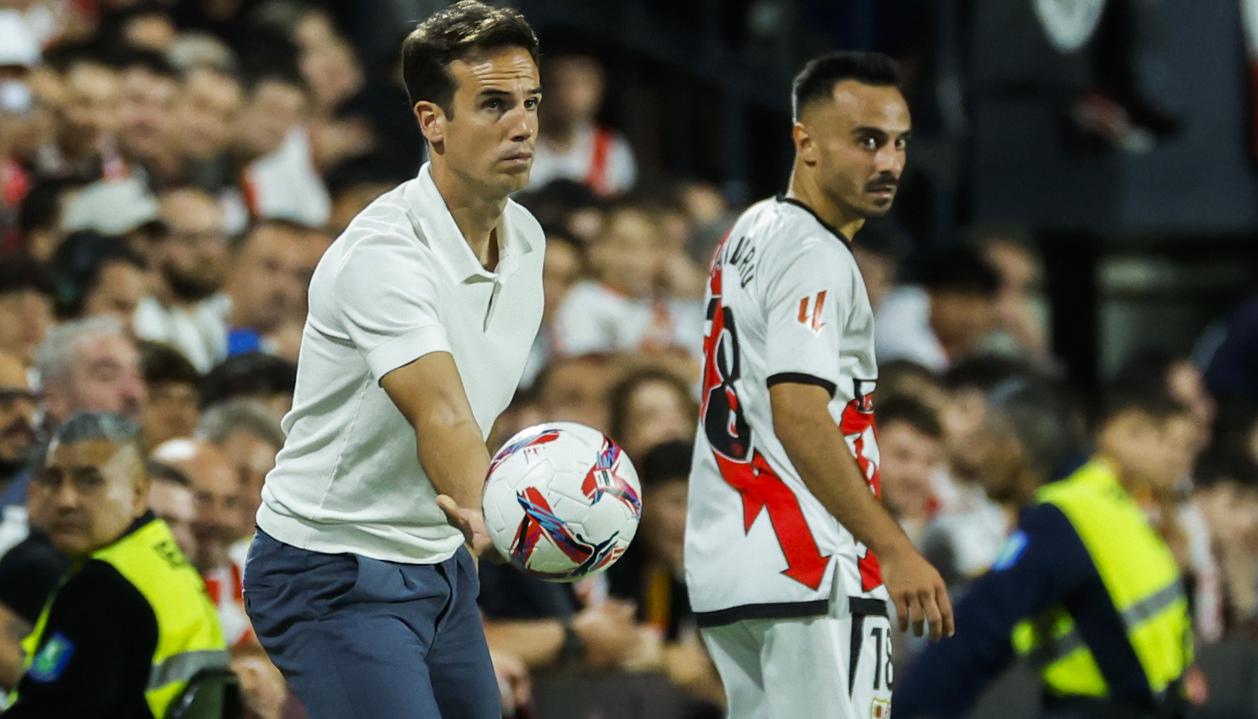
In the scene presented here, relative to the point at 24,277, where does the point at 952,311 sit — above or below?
below

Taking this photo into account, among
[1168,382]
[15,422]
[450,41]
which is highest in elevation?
[450,41]

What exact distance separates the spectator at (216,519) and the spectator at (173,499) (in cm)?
5

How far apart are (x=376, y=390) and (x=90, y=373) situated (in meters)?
3.13

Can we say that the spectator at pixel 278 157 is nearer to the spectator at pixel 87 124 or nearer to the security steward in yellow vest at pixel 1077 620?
the spectator at pixel 87 124

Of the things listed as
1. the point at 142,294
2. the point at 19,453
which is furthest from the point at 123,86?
the point at 19,453

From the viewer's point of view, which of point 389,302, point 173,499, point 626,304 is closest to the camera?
point 389,302

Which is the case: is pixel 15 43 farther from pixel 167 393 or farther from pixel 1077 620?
pixel 1077 620

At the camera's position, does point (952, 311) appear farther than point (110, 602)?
Yes

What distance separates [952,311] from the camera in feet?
38.0

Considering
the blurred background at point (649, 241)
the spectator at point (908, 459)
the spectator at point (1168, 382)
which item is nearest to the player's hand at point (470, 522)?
the blurred background at point (649, 241)

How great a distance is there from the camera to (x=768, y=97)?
1390cm

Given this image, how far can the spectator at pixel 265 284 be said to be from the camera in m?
9.36

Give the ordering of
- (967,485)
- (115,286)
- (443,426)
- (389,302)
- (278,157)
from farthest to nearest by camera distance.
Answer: (278,157) → (967,485) → (115,286) → (389,302) → (443,426)

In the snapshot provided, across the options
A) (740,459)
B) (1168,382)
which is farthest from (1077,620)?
(740,459)
